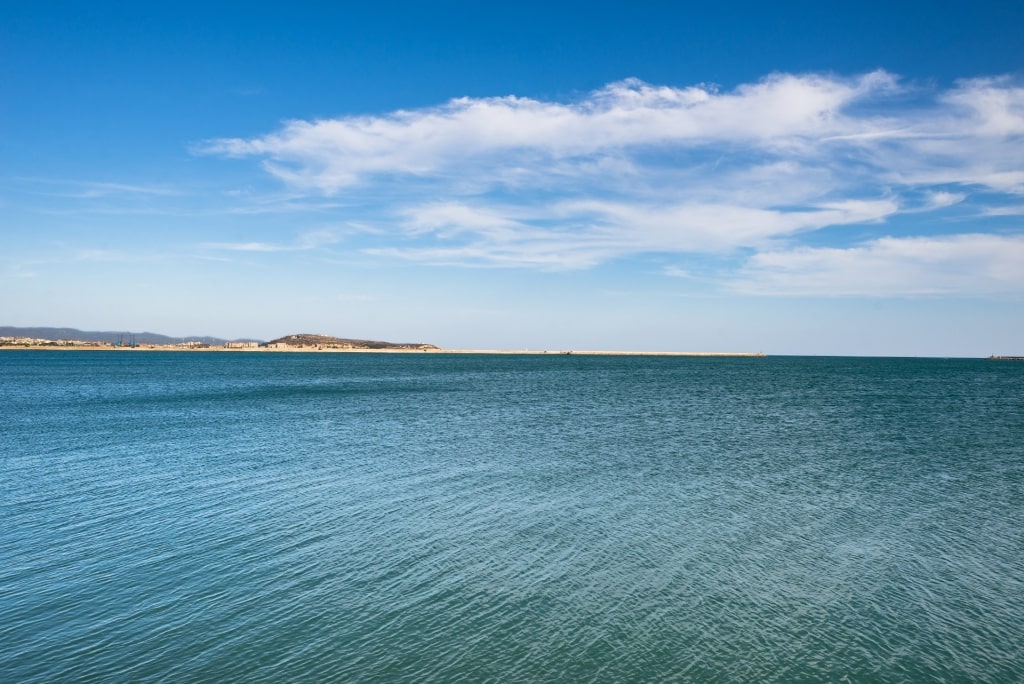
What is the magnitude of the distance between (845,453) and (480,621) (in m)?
32.7

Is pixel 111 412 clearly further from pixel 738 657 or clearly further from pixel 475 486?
pixel 738 657

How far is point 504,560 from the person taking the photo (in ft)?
63.3

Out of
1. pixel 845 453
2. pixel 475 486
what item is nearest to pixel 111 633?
pixel 475 486

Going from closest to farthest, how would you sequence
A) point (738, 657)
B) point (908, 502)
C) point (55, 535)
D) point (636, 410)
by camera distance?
point (738, 657) → point (55, 535) → point (908, 502) → point (636, 410)

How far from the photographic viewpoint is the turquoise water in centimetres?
1369

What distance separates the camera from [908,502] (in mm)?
26984

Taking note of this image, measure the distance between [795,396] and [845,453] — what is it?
5216cm

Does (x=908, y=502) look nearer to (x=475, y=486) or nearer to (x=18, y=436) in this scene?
(x=475, y=486)

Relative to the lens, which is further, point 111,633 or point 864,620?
point 864,620

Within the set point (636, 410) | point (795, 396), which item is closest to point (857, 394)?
point (795, 396)

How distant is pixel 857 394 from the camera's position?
297ft

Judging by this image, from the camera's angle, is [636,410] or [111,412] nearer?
[111,412]

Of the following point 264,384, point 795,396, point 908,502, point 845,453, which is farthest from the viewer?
point 264,384

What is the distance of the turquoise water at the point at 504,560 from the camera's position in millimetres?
13688
